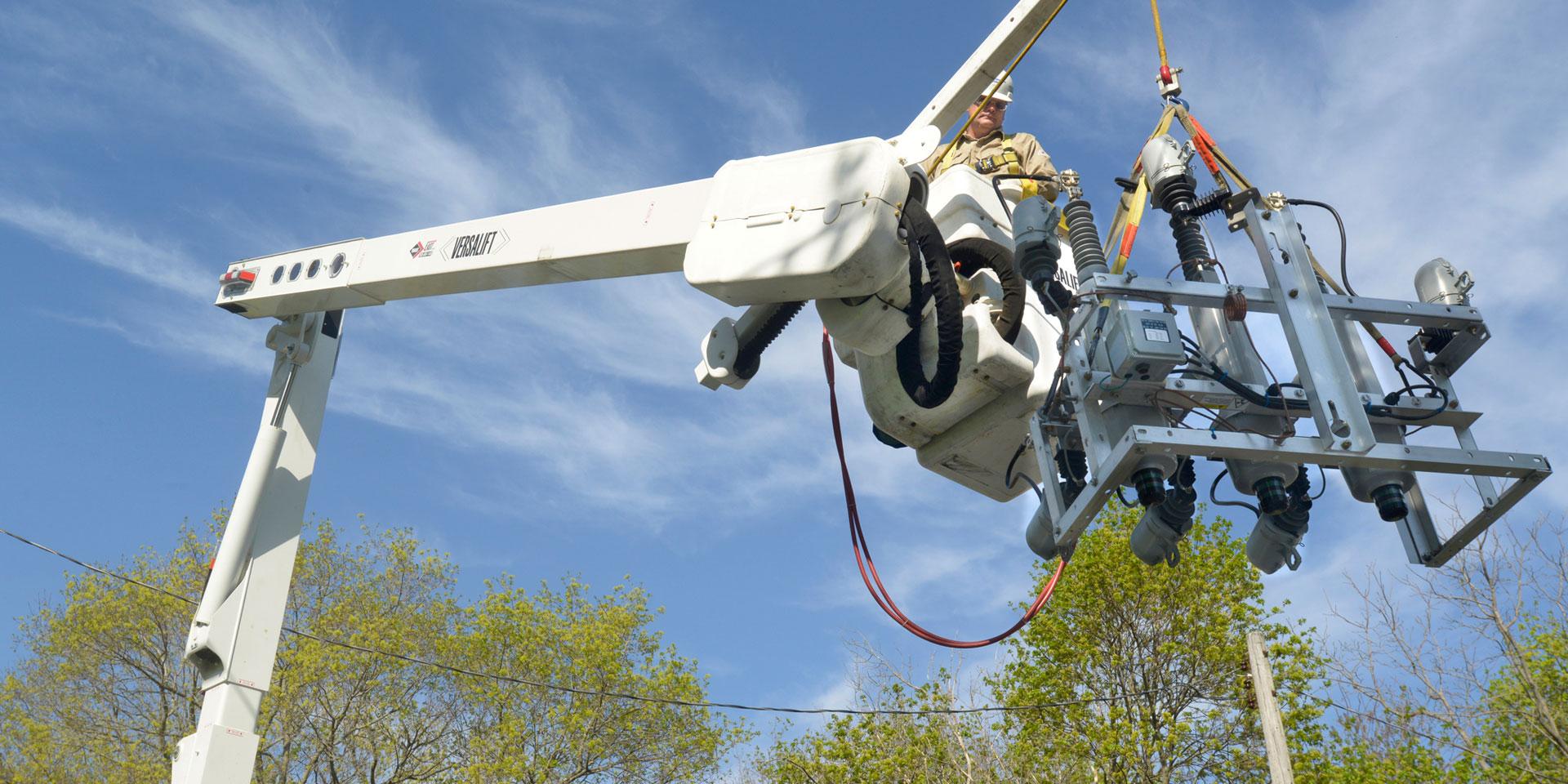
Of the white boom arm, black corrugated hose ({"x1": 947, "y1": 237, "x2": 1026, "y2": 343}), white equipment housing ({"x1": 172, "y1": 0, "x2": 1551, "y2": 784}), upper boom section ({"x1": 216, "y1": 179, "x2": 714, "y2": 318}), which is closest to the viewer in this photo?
white equipment housing ({"x1": 172, "y1": 0, "x2": 1551, "y2": 784})

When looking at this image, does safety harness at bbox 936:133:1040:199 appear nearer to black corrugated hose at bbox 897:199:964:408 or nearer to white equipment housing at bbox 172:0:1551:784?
white equipment housing at bbox 172:0:1551:784

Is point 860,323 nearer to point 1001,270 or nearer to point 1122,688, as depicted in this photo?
point 1001,270

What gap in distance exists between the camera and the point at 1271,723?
479 inches

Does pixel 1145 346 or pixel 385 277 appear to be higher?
pixel 385 277

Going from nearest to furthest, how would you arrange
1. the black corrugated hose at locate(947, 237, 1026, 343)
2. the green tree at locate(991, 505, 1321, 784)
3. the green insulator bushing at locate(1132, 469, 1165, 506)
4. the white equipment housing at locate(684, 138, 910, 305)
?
the green insulator bushing at locate(1132, 469, 1165, 506) < the white equipment housing at locate(684, 138, 910, 305) < the black corrugated hose at locate(947, 237, 1026, 343) < the green tree at locate(991, 505, 1321, 784)

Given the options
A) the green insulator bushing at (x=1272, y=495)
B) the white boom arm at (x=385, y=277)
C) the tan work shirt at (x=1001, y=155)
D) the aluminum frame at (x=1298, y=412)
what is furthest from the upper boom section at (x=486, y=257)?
the green insulator bushing at (x=1272, y=495)

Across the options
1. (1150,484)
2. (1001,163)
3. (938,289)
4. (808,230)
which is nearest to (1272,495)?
(1150,484)

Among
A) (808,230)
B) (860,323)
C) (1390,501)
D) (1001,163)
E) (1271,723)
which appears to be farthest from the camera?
(1271,723)

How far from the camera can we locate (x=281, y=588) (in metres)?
6.84

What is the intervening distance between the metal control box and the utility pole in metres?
8.74

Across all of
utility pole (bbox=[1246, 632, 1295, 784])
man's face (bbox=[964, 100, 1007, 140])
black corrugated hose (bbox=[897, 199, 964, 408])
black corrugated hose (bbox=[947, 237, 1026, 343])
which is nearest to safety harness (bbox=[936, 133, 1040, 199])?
man's face (bbox=[964, 100, 1007, 140])

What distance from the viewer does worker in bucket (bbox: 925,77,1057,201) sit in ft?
20.9

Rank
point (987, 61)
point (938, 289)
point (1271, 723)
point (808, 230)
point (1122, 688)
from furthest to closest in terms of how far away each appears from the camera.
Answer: point (1122, 688) → point (1271, 723) → point (987, 61) → point (938, 289) → point (808, 230)

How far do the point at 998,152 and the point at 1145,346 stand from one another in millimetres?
2710
